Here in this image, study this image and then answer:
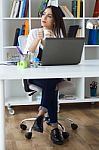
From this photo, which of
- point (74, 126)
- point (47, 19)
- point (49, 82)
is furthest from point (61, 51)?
point (74, 126)

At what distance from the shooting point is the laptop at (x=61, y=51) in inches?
89.4

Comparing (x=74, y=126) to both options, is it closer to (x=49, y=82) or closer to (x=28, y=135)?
(x=28, y=135)

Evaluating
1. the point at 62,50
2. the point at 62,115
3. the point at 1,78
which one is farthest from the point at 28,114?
the point at 1,78

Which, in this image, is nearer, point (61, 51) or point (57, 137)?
point (61, 51)

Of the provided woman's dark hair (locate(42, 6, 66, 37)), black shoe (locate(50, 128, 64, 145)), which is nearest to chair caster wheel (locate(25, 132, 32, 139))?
black shoe (locate(50, 128, 64, 145))

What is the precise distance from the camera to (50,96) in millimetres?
2891

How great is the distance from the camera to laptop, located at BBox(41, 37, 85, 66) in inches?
89.4

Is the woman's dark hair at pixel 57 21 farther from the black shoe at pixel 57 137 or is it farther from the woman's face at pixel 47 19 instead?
the black shoe at pixel 57 137

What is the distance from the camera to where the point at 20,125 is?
3.31 m

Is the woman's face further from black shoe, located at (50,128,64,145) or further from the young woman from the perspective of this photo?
black shoe, located at (50,128,64,145)

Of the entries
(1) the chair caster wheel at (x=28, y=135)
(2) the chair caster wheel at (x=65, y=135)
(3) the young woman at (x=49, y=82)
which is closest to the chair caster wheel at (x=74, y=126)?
(2) the chair caster wheel at (x=65, y=135)

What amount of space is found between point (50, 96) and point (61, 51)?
2.25ft

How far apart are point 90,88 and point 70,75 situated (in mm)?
2516

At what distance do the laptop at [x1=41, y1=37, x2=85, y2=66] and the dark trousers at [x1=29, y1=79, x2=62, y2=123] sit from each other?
0.48 m
